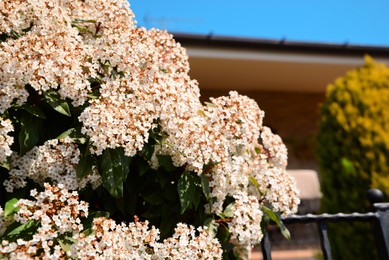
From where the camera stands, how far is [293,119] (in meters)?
11.1

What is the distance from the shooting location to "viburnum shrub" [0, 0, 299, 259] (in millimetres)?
1794

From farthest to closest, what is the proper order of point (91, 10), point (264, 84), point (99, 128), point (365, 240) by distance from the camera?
point (264, 84), point (365, 240), point (91, 10), point (99, 128)

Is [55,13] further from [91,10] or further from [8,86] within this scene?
[8,86]

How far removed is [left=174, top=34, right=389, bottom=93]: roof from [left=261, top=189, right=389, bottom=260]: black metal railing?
568 centimetres

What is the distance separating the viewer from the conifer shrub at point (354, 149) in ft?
17.4

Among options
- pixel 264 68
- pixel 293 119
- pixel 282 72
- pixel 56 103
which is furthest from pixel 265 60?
pixel 56 103

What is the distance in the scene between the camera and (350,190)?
546 cm

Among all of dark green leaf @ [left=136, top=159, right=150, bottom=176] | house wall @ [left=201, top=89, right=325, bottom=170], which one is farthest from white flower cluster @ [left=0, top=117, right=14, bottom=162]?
house wall @ [left=201, top=89, right=325, bottom=170]

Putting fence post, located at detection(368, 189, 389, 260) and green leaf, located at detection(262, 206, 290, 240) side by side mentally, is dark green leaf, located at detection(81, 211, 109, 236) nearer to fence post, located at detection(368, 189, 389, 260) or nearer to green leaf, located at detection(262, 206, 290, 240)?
green leaf, located at detection(262, 206, 290, 240)

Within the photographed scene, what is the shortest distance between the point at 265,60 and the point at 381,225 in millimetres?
6186

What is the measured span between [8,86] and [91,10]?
27.6 inches

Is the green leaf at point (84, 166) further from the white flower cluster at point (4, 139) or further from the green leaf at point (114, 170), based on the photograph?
the white flower cluster at point (4, 139)

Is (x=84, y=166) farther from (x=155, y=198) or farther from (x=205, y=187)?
(x=205, y=187)

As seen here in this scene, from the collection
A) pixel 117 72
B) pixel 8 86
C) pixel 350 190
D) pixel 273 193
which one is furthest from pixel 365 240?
pixel 8 86
